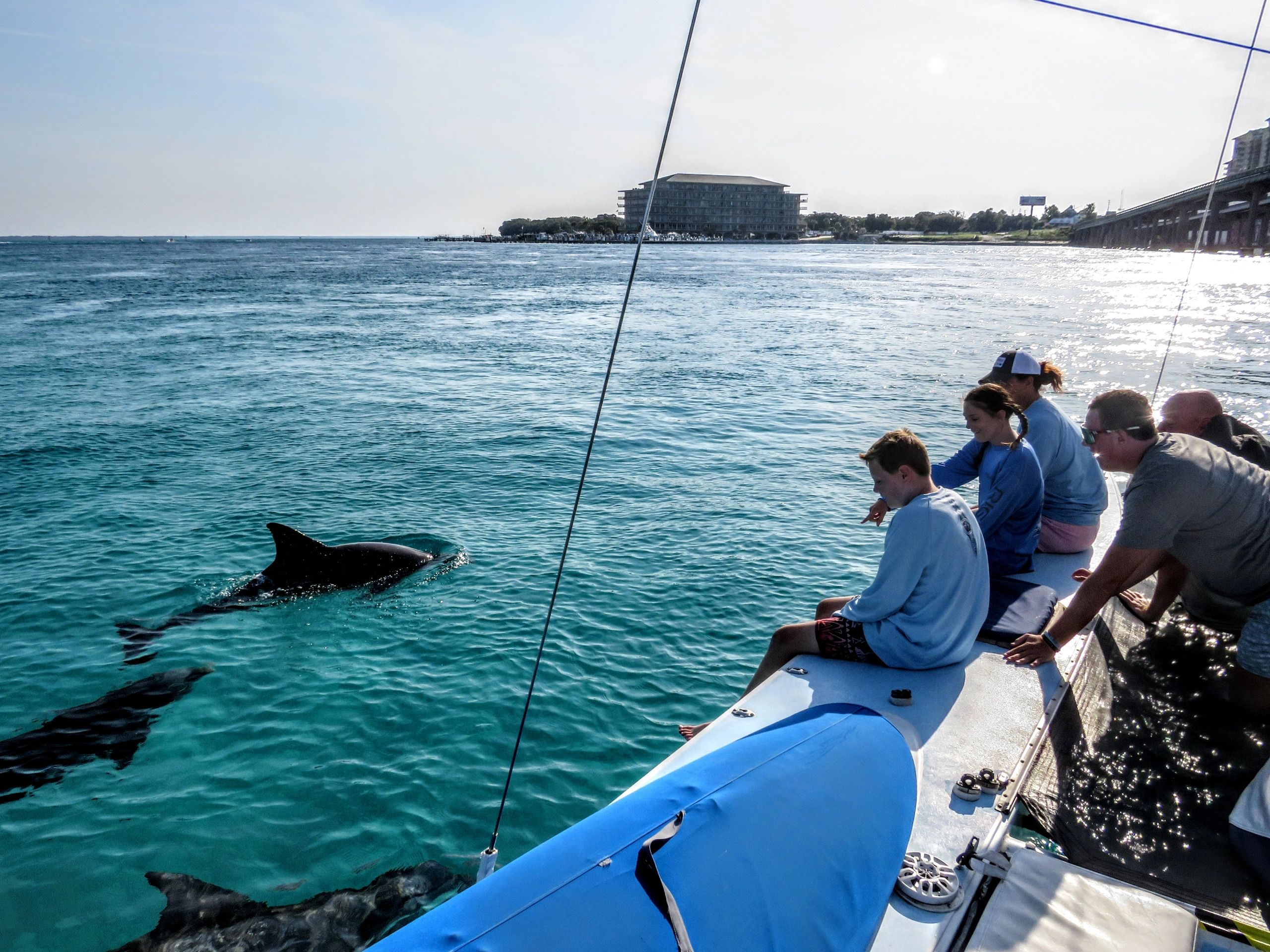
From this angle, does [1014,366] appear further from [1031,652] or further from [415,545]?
[415,545]

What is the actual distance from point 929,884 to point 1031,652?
7.13ft

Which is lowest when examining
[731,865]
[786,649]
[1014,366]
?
[786,649]

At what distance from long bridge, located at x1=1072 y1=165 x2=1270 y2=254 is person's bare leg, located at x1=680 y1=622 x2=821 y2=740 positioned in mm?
48457

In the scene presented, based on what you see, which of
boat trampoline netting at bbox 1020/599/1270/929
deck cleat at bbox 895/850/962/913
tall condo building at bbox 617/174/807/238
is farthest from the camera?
tall condo building at bbox 617/174/807/238

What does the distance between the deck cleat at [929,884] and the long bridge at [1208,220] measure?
4999 cm

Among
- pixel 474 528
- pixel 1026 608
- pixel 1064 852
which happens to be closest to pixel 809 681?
pixel 1064 852

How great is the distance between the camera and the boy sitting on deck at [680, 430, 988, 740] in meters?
4.44

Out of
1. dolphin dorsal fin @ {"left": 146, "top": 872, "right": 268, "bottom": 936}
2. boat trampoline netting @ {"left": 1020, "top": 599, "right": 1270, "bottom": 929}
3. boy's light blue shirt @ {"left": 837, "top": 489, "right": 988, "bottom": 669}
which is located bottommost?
dolphin dorsal fin @ {"left": 146, "top": 872, "right": 268, "bottom": 936}

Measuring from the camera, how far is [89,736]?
6832 mm

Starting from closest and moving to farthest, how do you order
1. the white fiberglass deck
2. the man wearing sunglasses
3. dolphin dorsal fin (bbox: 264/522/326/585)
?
the white fiberglass deck
the man wearing sunglasses
dolphin dorsal fin (bbox: 264/522/326/585)

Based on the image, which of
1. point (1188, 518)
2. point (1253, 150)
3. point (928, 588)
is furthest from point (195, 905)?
point (1253, 150)

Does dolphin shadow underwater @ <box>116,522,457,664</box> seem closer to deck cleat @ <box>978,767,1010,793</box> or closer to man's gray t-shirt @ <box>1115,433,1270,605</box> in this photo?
deck cleat @ <box>978,767,1010,793</box>

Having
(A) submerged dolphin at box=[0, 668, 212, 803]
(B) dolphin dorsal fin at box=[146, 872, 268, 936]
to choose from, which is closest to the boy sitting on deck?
(B) dolphin dorsal fin at box=[146, 872, 268, 936]

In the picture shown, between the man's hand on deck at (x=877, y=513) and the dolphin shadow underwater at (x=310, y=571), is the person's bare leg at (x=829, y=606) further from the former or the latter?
the dolphin shadow underwater at (x=310, y=571)
